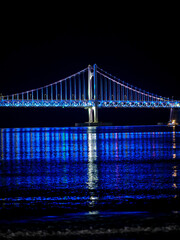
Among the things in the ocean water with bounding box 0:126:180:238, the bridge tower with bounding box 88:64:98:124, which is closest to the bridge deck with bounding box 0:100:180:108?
the bridge tower with bounding box 88:64:98:124

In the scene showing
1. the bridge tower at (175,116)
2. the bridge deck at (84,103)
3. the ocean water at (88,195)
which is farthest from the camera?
the bridge tower at (175,116)

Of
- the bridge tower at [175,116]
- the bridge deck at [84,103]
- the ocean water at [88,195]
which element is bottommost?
the ocean water at [88,195]

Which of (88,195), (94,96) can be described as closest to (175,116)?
(94,96)

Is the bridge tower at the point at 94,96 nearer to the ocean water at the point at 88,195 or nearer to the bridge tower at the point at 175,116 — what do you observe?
the bridge tower at the point at 175,116

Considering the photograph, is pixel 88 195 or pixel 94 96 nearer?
pixel 88 195

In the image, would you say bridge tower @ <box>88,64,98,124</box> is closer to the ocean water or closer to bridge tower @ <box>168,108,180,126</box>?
bridge tower @ <box>168,108,180,126</box>

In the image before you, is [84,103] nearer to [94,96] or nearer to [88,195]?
[94,96]

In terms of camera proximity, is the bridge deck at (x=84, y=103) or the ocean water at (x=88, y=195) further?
the bridge deck at (x=84, y=103)

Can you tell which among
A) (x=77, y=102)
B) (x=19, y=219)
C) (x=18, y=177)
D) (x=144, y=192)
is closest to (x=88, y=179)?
(x=18, y=177)

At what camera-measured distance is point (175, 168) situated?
9430mm

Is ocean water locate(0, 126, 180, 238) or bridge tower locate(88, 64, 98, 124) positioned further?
bridge tower locate(88, 64, 98, 124)

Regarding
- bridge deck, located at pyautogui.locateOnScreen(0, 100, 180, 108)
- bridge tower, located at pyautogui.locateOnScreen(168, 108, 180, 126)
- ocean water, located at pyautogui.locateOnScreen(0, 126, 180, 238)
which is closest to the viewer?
ocean water, located at pyautogui.locateOnScreen(0, 126, 180, 238)

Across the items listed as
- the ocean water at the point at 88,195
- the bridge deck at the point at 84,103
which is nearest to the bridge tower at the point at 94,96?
the bridge deck at the point at 84,103

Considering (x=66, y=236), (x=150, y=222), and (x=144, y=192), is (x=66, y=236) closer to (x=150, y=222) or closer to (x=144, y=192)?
(x=150, y=222)
